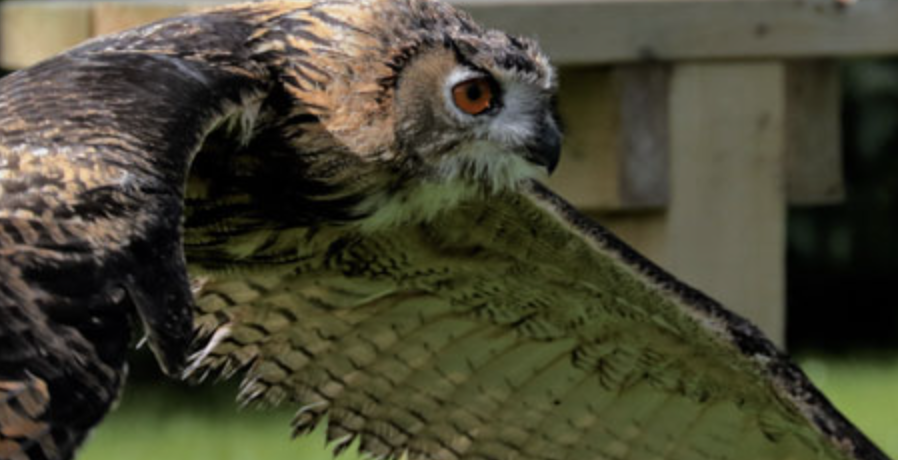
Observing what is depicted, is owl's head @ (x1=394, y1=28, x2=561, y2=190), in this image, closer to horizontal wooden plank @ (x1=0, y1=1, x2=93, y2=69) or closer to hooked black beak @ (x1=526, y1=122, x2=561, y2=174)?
hooked black beak @ (x1=526, y1=122, x2=561, y2=174)

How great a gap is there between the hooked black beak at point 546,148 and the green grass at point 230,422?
3.77 meters

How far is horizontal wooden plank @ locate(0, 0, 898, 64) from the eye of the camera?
28.1 ft

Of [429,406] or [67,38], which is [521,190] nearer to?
[429,406]

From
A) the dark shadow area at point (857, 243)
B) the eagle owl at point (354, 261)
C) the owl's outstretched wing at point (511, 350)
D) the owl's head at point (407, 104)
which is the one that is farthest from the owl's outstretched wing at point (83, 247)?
the dark shadow area at point (857, 243)

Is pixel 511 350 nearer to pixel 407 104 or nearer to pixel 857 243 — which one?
pixel 407 104

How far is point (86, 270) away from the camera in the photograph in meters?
4.52

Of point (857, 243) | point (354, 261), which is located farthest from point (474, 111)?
point (857, 243)

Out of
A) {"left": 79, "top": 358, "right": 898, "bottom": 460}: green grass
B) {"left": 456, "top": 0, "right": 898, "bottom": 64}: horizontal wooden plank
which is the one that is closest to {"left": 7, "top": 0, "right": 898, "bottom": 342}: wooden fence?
{"left": 456, "top": 0, "right": 898, "bottom": 64}: horizontal wooden plank

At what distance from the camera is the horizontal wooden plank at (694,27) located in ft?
28.1

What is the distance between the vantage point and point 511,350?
22.3 ft

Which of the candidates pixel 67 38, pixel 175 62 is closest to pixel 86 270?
pixel 175 62

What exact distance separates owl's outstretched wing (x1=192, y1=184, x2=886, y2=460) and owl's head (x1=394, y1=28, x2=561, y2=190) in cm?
26

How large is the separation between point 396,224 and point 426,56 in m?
0.46

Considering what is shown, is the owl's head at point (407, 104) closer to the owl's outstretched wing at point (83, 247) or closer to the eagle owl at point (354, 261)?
the eagle owl at point (354, 261)
